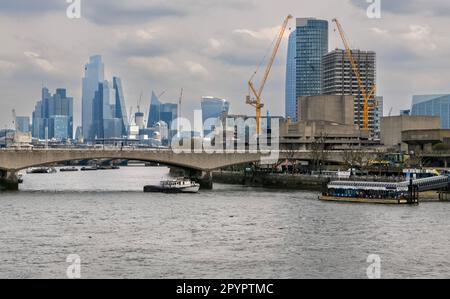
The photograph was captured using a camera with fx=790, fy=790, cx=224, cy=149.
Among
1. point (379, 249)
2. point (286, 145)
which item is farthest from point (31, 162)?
point (286, 145)

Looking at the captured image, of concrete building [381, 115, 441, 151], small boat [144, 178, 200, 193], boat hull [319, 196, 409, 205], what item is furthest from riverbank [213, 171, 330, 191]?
concrete building [381, 115, 441, 151]

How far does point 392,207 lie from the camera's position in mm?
65375

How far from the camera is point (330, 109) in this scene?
187125mm

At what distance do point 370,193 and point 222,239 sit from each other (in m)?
29.1

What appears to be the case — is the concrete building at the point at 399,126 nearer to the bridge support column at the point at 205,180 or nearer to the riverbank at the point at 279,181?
the riverbank at the point at 279,181

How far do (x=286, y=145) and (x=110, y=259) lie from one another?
393ft

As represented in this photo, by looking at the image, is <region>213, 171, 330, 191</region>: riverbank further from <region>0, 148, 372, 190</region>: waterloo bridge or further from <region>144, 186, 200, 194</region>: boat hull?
<region>144, 186, 200, 194</region>: boat hull

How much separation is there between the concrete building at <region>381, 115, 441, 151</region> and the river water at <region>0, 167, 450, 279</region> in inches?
3092

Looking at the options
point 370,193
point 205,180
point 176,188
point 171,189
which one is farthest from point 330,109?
point 370,193

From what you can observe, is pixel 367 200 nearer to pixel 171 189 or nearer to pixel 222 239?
pixel 171 189

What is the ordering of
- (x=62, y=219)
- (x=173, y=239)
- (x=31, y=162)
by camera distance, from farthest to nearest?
(x=31, y=162) → (x=62, y=219) → (x=173, y=239)
